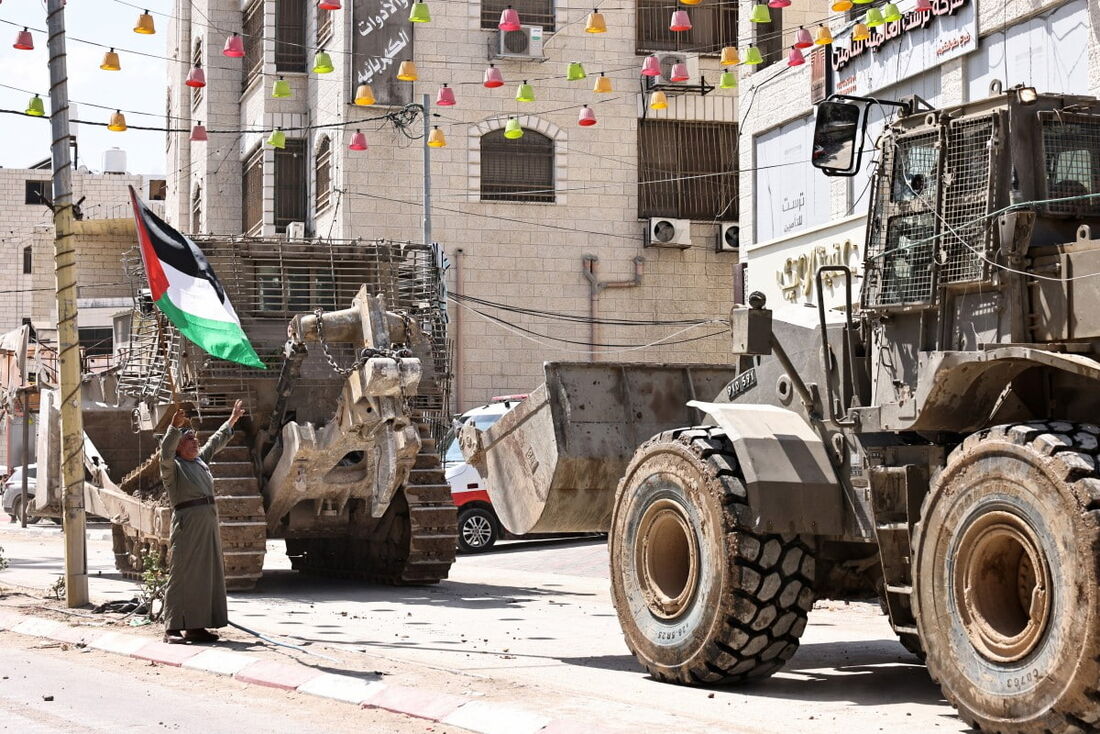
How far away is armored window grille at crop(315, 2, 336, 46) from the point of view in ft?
109

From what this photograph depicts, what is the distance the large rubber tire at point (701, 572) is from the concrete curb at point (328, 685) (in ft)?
4.42

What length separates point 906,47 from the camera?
812 inches

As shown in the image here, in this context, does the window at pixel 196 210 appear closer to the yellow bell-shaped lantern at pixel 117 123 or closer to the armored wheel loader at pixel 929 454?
the yellow bell-shaped lantern at pixel 117 123

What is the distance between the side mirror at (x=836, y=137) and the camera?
8617 millimetres

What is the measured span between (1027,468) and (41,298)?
58.5 metres

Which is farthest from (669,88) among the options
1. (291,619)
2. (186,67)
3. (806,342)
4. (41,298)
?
(41,298)

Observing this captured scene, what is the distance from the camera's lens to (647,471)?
32.8 ft

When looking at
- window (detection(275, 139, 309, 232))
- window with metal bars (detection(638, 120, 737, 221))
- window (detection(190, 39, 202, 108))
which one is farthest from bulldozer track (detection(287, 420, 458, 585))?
window (detection(190, 39, 202, 108))

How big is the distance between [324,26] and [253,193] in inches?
232

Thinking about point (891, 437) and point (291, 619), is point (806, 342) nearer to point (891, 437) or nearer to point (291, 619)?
point (891, 437)

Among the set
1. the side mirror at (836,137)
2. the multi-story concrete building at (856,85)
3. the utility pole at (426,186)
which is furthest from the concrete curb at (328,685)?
the utility pole at (426,186)

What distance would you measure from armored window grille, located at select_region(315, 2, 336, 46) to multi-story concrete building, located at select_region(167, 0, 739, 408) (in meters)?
0.07

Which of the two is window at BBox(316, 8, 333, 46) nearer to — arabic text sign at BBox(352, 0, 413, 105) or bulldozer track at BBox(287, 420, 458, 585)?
arabic text sign at BBox(352, 0, 413, 105)

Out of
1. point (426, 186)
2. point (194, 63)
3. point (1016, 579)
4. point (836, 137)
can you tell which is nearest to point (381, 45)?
Result: point (426, 186)
